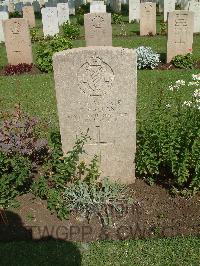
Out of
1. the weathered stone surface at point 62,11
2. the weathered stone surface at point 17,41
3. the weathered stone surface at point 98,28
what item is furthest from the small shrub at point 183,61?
the weathered stone surface at point 62,11

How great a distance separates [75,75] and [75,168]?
1216 millimetres

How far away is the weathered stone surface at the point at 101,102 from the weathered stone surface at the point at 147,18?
12820mm

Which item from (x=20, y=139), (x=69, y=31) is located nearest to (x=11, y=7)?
(x=69, y=31)

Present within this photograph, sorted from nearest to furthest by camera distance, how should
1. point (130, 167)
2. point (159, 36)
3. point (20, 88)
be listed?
point (130, 167) → point (20, 88) → point (159, 36)

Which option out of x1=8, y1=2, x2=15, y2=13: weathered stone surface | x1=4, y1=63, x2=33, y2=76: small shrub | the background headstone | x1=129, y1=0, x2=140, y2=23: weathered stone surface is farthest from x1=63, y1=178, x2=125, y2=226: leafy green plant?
x1=8, y1=2, x2=15, y2=13: weathered stone surface

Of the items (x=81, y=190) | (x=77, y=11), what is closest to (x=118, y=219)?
(x=81, y=190)

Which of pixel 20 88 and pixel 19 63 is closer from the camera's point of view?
pixel 20 88

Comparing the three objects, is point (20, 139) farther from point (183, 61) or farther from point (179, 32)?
point (179, 32)

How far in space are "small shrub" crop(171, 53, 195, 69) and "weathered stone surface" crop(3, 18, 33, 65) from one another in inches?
186

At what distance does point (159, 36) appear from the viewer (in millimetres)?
16891

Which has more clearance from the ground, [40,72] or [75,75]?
[75,75]

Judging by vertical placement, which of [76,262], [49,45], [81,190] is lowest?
[76,262]

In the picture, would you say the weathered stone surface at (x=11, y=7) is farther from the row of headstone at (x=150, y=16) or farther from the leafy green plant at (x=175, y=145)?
the leafy green plant at (x=175, y=145)

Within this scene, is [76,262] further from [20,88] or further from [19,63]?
[19,63]
